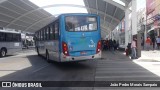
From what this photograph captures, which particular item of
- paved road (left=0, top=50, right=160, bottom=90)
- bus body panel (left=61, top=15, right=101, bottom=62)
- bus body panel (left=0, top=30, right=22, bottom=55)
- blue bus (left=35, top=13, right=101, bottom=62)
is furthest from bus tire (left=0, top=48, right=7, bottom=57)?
bus body panel (left=61, top=15, right=101, bottom=62)

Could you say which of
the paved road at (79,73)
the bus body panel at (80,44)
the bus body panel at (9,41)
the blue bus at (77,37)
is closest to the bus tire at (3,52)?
the bus body panel at (9,41)

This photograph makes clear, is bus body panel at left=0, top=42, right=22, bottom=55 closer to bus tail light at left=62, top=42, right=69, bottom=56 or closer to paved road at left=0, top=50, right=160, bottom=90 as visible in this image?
paved road at left=0, top=50, right=160, bottom=90

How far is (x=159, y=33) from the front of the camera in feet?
128

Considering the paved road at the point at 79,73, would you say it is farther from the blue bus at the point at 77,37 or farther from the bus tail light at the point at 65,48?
A: the bus tail light at the point at 65,48

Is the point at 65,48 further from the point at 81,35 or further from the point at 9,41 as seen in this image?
the point at 9,41

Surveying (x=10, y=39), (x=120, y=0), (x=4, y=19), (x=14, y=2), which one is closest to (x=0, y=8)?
(x=14, y=2)

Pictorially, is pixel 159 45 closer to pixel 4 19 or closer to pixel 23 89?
pixel 23 89

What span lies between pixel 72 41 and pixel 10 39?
14.8m

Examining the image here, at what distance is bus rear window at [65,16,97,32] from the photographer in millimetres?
14256

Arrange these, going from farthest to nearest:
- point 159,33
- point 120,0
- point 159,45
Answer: point 159,33
point 159,45
point 120,0

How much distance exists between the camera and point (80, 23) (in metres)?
14.5

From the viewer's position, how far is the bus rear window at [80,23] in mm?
14256

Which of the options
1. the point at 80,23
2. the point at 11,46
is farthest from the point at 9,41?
the point at 80,23

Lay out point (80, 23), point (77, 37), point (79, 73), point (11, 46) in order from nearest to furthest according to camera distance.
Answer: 1. point (79, 73)
2. point (77, 37)
3. point (80, 23)
4. point (11, 46)
